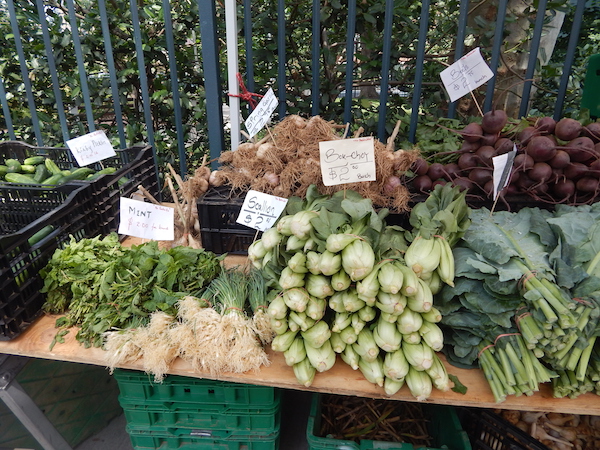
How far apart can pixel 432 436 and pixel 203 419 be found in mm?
1211

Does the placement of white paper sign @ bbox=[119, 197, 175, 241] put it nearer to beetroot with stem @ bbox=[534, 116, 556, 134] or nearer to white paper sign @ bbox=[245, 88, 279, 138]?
white paper sign @ bbox=[245, 88, 279, 138]

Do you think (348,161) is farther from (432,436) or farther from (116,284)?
(432,436)

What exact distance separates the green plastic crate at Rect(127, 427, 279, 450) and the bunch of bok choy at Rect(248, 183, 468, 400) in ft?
2.04

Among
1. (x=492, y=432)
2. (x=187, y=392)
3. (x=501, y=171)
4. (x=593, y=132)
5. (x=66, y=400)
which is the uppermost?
(x=593, y=132)

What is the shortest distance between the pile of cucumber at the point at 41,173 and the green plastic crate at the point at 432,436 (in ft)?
5.72

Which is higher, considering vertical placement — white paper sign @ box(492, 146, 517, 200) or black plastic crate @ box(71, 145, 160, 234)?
white paper sign @ box(492, 146, 517, 200)

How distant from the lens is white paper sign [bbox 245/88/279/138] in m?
2.07

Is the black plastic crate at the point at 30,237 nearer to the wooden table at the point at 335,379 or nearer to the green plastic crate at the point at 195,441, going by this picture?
the wooden table at the point at 335,379

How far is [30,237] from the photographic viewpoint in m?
1.67

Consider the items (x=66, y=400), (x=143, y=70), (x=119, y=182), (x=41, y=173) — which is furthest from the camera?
(x=143, y=70)

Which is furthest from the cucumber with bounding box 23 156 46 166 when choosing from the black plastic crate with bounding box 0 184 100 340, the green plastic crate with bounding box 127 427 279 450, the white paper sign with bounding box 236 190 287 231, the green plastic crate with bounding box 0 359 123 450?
the green plastic crate with bounding box 127 427 279 450

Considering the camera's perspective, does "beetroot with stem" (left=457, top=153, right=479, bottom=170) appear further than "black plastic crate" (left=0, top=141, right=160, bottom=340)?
Yes

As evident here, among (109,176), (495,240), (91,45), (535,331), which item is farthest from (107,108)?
(535,331)

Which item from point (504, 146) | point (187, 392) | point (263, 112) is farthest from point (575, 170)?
point (187, 392)
